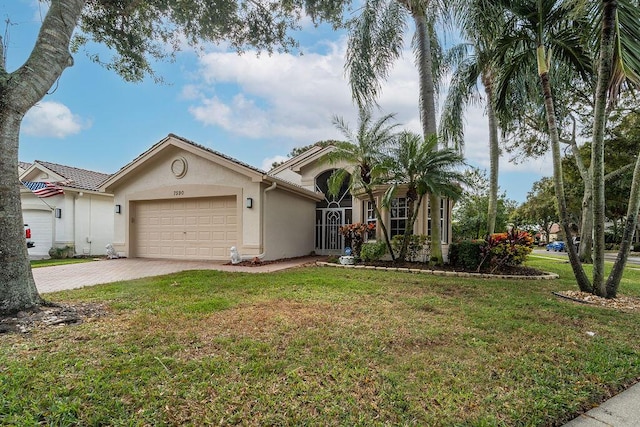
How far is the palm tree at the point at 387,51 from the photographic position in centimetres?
1062

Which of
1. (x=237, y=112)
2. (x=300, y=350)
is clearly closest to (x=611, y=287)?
(x=300, y=350)

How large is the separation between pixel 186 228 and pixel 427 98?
10279mm

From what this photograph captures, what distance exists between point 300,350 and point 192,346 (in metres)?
1.22

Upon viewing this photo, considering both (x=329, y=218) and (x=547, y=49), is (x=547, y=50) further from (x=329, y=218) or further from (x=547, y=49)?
(x=329, y=218)

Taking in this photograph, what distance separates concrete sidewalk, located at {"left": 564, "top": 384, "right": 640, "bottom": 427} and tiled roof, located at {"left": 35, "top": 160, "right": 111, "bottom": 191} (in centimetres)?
1815

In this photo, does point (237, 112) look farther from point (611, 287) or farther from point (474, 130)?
point (611, 287)

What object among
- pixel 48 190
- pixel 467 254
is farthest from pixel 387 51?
pixel 48 190

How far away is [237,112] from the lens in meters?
13.8

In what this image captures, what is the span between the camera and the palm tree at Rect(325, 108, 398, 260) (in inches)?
433

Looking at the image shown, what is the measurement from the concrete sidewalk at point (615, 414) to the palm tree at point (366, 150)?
833 cm

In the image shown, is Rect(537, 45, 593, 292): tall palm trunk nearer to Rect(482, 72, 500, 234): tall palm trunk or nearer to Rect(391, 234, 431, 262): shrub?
Rect(391, 234, 431, 262): shrub

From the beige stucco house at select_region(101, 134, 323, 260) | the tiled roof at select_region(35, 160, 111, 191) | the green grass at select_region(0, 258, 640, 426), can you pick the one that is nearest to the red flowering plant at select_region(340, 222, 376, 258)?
the beige stucco house at select_region(101, 134, 323, 260)

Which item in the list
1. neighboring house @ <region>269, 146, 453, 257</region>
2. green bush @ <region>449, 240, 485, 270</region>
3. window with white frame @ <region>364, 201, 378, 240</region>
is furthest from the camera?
neighboring house @ <region>269, 146, 453, 257</region>

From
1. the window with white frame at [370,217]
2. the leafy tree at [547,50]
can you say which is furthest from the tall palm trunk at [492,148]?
the window with white frame at [370,217]
